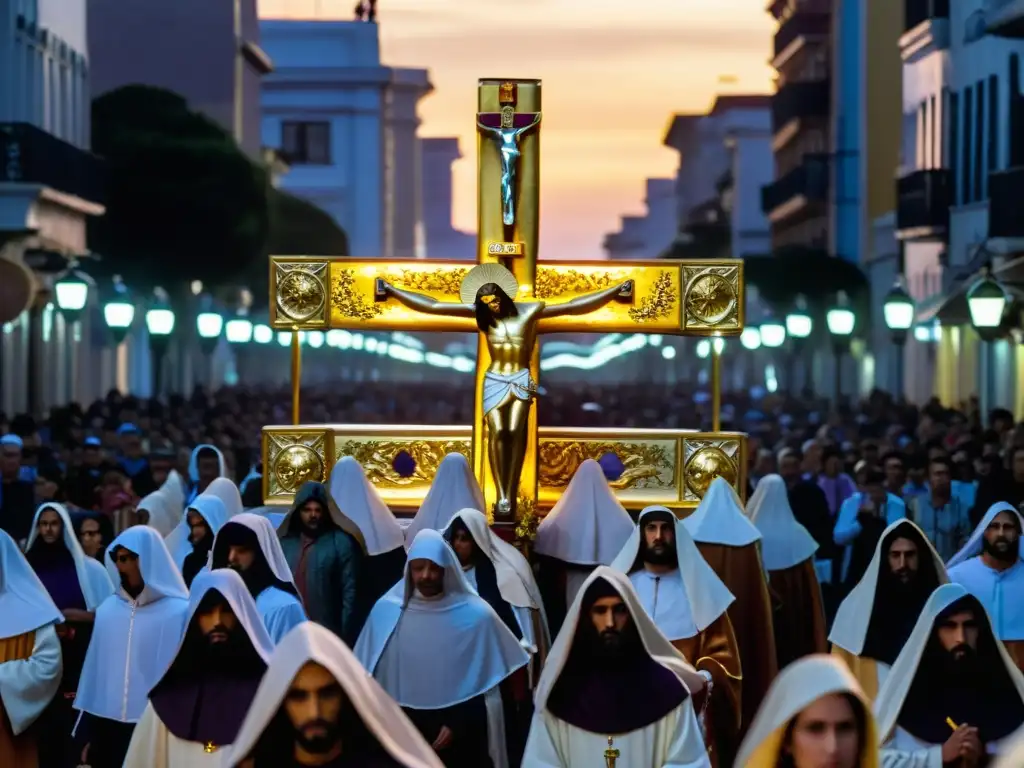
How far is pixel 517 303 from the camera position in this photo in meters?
16.7

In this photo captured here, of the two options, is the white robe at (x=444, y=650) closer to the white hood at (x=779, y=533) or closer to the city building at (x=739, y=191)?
the white hood at (x=779, y=533)

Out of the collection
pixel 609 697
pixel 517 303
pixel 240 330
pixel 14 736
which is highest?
pixel 240 330

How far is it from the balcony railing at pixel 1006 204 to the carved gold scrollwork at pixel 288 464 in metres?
16.8

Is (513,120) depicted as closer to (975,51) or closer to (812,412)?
(812,412)

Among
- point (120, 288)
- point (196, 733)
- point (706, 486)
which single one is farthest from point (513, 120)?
point (120, 288)

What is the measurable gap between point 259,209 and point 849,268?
1257cm

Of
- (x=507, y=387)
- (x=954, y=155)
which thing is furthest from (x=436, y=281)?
(x=954, y=155)

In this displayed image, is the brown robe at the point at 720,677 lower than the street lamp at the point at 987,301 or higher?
lower

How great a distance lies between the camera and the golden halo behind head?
16.5 metres

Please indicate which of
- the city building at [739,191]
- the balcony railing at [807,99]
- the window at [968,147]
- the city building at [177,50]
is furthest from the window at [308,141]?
the window at [968,147]

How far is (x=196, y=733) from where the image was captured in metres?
9.72

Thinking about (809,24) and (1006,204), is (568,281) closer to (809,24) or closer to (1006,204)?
(1006,204)

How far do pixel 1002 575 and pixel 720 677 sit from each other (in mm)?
1446

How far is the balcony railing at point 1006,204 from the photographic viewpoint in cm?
3312
